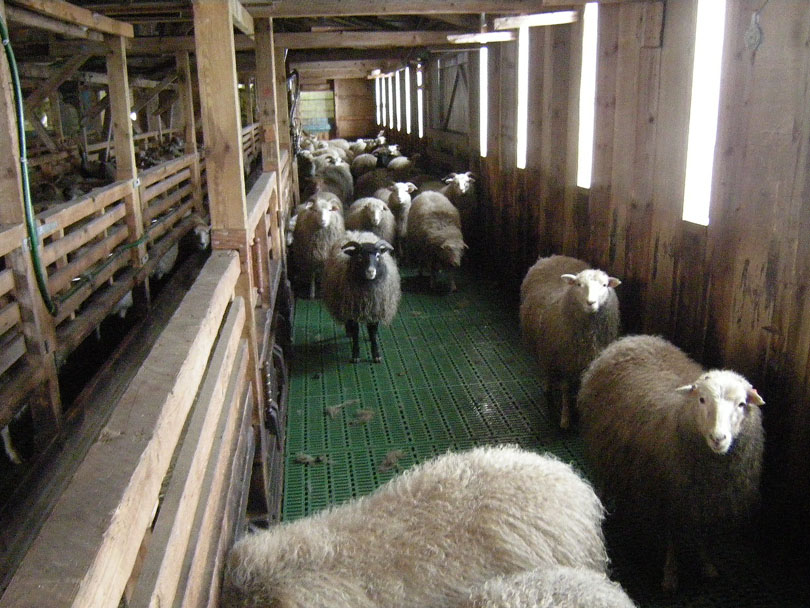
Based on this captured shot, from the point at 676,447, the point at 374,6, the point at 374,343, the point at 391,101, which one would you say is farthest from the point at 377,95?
the point at 676,447

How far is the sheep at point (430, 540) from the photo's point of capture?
215 centimetres

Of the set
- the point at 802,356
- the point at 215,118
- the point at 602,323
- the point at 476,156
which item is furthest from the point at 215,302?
the point at 476,156

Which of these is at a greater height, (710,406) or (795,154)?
(795,154)

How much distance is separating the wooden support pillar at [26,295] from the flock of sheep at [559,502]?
1.66 m

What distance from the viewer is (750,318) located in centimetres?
377

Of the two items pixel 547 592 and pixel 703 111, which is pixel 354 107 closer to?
pixel 703 111

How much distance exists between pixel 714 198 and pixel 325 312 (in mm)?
4778

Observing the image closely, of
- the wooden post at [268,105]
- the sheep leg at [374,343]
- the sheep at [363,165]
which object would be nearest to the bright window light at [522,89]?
the wooden post at [268,105]

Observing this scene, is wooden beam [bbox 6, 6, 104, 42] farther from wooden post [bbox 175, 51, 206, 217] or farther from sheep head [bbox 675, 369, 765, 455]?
sheep head [bbox 675, 369, 765, 455]

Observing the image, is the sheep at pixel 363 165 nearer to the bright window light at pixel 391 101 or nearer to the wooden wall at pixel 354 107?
the bright window light at pixel 391 101

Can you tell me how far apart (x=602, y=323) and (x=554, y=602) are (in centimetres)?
310

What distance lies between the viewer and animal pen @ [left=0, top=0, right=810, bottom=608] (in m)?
1.82

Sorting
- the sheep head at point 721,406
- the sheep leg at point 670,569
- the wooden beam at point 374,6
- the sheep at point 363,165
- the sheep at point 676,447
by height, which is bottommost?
the sheep leg at point 670,569

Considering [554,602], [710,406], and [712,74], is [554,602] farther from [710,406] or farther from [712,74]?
[712,74]
